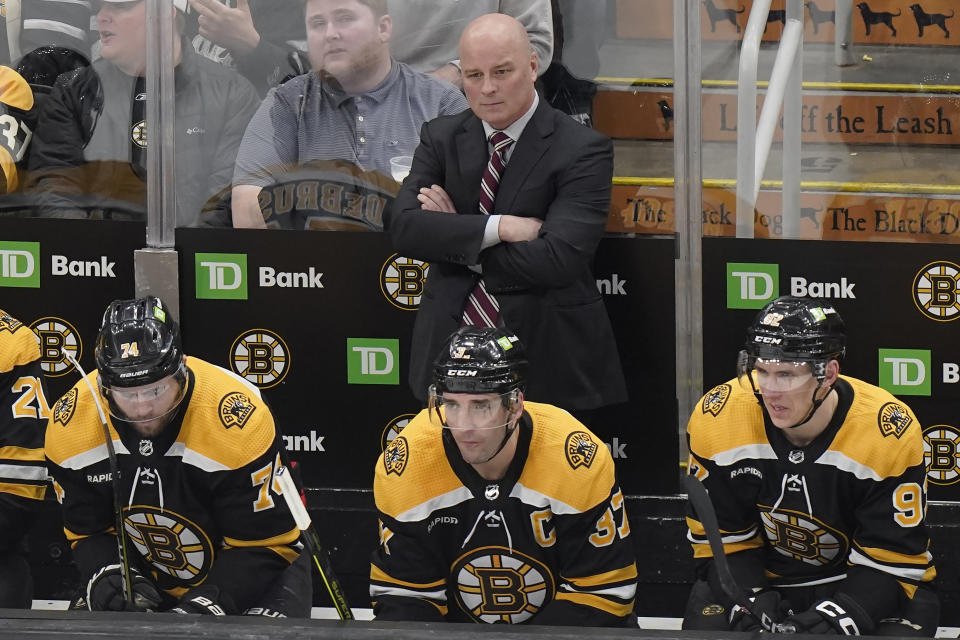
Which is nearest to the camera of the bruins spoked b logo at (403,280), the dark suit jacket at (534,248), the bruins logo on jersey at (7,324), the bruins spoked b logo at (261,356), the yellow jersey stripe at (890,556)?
the yellow jersey stripe at (890,556)

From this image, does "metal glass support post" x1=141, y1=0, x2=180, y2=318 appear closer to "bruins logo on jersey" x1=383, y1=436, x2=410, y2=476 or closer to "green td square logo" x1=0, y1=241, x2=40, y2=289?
→ "green td square logo" x1=0, y1=241, x2=40, y2=289

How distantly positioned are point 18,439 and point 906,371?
2.60 metres

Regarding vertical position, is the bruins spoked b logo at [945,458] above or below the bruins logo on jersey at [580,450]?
below

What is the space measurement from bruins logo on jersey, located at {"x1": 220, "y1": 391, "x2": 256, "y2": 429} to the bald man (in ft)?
2.48

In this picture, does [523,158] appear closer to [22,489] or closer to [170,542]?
[170,542]

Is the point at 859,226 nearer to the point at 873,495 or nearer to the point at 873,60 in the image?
the point at 873,60

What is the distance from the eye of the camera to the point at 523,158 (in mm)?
3979

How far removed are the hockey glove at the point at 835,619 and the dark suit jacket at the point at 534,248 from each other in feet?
3.44

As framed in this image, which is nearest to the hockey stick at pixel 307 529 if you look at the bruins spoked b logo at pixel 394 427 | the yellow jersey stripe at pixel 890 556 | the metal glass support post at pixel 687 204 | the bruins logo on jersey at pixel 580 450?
the bruins logo on jersey at pixel 580 450

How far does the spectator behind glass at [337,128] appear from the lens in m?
4.50

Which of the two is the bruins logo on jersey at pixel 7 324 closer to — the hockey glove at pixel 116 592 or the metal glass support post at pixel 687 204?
the hockey glove at pixel 116 592

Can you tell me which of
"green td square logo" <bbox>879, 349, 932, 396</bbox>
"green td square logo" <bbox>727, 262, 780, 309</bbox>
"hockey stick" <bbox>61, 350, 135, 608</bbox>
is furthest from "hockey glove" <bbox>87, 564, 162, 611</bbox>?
"green td square logo" <bbox>879, 349, 932, 396</bbox>

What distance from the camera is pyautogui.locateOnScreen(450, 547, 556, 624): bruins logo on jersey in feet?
10.7

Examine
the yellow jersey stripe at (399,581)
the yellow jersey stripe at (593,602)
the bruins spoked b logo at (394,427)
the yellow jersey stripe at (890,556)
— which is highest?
the bruins spoked b logo at (394,427)
